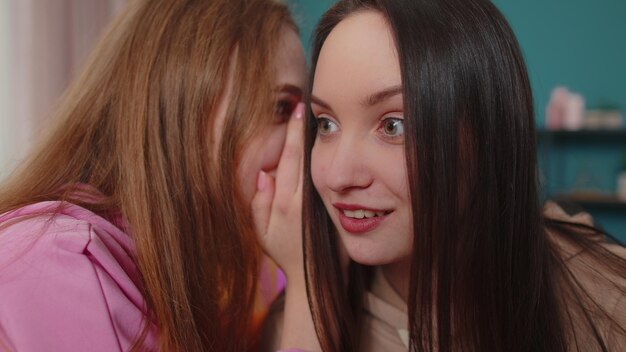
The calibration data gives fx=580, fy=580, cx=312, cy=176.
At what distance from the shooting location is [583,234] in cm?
95

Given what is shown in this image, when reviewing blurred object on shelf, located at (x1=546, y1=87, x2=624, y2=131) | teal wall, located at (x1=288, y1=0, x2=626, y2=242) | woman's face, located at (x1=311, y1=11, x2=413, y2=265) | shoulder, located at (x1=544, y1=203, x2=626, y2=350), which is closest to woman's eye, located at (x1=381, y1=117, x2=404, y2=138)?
woman's face, located at (x1=311, y1=11, x2=413, y2=265)

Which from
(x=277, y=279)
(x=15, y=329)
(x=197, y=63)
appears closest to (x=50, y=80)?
(x=277, y=279)

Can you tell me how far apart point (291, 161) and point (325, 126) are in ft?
0.61

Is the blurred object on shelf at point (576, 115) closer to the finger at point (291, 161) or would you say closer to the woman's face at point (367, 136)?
the finger at point (291, 161)

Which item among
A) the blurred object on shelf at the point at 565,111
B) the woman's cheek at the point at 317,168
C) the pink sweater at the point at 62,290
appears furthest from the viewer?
the blurred object on shelf at the point at 565,111

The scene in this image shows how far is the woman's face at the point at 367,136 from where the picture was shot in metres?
0.68

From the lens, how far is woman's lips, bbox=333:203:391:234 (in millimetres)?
726

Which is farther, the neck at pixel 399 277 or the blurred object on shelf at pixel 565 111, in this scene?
the blurred object on shelf at pixel 565 111

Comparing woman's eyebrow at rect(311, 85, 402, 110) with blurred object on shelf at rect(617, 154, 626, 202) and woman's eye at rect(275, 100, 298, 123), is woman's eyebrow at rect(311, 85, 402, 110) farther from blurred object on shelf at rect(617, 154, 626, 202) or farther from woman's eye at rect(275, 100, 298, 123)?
blurred object on shelf at rect(617, 154, 626, 202)

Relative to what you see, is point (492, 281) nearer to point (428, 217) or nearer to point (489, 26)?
point (428, 217)

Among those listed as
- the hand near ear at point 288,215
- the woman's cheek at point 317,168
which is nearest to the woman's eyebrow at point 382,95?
the woman's cheek at point 317,168

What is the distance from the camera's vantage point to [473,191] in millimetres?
707

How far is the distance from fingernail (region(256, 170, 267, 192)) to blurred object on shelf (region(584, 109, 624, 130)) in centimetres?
261

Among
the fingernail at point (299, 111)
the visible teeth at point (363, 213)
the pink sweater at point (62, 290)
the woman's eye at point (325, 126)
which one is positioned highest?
the fingernail at point (299, 111)
